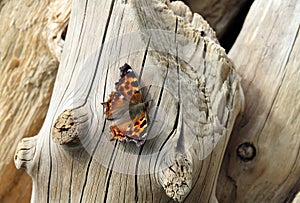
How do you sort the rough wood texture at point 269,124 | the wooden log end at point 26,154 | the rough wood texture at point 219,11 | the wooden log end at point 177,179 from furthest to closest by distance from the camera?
1. the rough wood texture at point 219,11
2. the rough wood texture at point 269,124
3. the wooden log end at point 26,154
4. the wooden log end at point 177,179

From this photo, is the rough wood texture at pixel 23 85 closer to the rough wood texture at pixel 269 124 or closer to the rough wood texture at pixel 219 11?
the rough wood texture at pixel 219 11

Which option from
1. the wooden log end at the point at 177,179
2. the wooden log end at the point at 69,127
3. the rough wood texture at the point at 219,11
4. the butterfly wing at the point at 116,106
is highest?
the rough wood texture at the point at 219,11

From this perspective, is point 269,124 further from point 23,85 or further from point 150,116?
point 23,85

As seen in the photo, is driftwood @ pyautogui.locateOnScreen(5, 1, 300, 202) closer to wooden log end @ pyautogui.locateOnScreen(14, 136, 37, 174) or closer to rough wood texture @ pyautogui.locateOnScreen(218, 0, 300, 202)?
rough wood texture @ pyautogui.locateOnScreen(218, 0, 300, 202)

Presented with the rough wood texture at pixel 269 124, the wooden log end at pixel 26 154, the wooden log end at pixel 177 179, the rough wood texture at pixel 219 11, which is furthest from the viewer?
the rough wood texture at pixel 219 11

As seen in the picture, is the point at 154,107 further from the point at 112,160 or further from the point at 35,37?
the point at 35,37

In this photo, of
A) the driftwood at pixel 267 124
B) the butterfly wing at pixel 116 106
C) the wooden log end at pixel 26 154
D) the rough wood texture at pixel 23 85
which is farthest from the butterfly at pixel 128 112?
the rough wood texture at pixel 23 85

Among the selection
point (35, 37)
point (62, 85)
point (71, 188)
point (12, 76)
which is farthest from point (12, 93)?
point (71, 188)
